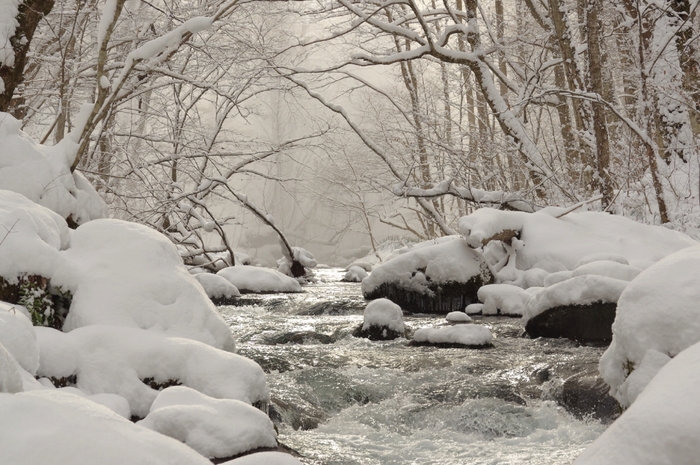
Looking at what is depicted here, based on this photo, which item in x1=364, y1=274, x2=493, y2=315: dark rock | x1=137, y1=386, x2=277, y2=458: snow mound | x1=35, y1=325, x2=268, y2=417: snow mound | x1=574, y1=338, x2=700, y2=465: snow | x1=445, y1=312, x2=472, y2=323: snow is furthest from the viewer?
x1=364, y1=274, x2=493, y2=315: dark rock

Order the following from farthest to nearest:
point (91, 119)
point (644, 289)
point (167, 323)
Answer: point (91, 119), point (167, 323), point (644, 289)

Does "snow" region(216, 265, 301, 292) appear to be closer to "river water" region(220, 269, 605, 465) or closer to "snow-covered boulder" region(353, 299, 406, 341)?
"river water" region(220, 269, 605, 465)

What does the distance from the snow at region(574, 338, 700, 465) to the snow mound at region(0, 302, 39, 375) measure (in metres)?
2.19

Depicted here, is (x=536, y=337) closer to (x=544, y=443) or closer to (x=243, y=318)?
(x=544, y=443)

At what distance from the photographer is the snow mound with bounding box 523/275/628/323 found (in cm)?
577

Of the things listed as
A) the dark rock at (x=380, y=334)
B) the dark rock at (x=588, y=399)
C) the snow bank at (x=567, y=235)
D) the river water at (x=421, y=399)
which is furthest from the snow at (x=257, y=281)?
the dark rock at (x=588, y=399)

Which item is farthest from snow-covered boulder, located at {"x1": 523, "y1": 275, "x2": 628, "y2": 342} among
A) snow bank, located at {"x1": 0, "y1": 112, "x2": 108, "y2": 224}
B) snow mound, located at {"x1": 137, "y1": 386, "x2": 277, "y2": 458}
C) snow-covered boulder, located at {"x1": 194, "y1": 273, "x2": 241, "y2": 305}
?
snow-covered boulder, located at {"x1": 194, "y1": 273, "x2": 241, "y2": 305}

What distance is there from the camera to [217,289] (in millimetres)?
9273

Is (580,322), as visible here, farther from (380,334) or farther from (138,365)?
(138,365)

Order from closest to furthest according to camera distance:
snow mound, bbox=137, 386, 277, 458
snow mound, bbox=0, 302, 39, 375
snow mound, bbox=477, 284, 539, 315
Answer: snow mound, bbox=0, 302, 39, 375 < snow mound, bbox=137, 386, 277, 458 < snow mound, bbox=477, 284, 539, 315

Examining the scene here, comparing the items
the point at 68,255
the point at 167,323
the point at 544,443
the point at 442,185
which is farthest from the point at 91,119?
the point at 442,185

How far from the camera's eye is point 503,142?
34.3ft

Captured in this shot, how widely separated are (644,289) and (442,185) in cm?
621

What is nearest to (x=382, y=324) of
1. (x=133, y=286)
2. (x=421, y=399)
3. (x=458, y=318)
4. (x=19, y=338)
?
(x=458, y=318)
